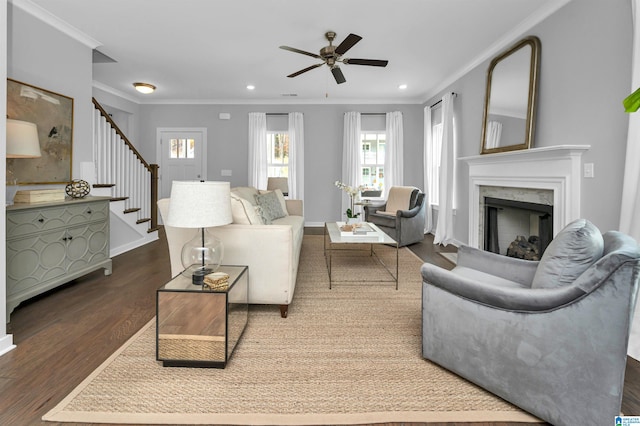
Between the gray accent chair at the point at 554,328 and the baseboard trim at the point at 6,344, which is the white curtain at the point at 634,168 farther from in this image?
the baseboard trim at the point at 6,344

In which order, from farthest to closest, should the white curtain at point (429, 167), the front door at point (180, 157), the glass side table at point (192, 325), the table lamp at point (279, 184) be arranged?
the front door at point (180, 157)
the table lamp at point (279, 184)
the white curtain at point (429, 167)
the glass side table at point (192, 325)

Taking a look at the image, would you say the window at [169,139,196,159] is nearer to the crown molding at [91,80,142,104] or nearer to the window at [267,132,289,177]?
the crown molding at [91,80,142,104]

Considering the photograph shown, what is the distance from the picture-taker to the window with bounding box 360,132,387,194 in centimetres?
696

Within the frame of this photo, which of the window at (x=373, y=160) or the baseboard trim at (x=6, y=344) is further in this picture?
the window at (x=373, y=160)

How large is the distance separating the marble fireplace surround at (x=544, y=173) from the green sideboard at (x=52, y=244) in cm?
419

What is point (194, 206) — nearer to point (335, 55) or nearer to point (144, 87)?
→ point (335, 55)

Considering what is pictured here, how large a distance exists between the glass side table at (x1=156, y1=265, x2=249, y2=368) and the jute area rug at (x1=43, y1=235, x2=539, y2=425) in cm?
6

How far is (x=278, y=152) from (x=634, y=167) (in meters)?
5.82

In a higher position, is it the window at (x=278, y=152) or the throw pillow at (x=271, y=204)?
the window at (x=278, y=152)

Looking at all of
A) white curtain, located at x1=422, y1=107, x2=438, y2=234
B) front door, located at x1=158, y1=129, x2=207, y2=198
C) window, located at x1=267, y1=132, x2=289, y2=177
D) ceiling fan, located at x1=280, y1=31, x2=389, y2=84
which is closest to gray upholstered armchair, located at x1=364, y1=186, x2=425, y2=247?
white curtain, located at x1=422, y1=107, x2=438, y2=234

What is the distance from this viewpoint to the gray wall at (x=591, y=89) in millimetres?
2436

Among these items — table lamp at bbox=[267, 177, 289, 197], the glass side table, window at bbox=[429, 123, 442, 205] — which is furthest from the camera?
table lamp at bbox=[267, 177, 289, 197]

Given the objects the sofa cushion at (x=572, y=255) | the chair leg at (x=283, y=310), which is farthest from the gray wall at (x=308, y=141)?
the sofa cushion at (x=572, y=255)

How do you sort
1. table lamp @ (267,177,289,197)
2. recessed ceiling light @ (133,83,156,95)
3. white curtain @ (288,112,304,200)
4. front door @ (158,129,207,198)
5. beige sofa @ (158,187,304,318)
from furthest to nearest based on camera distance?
front door @ (158,129,207,198), white curtain @ (288,112,304,200), table lamp @ (267,177,289,197), recessed ceiling light @ (133,83,156,95), beige sofa @ (158,187,304,318)
